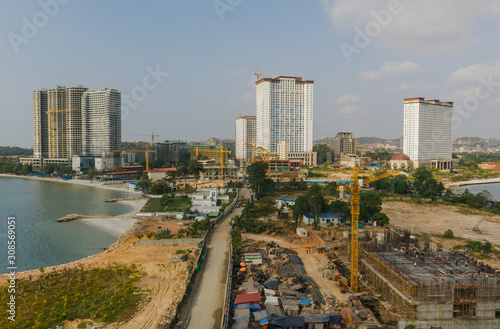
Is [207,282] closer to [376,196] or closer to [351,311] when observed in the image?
[351,311]

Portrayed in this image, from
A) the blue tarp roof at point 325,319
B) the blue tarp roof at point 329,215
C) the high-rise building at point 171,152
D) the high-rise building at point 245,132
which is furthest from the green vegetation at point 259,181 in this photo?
the high-rise building at point 245,132

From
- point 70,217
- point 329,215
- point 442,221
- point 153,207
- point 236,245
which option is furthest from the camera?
point 153,207

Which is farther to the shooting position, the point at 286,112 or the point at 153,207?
the point at 286,112

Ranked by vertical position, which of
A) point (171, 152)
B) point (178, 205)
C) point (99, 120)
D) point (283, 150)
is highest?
point (99, 120)

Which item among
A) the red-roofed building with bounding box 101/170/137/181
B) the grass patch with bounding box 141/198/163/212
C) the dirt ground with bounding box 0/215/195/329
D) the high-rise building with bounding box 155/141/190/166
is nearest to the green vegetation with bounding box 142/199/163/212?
the grass patch with bounding box 141/198/163/212

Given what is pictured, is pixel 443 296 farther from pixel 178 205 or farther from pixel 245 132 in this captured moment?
pixel 245 132

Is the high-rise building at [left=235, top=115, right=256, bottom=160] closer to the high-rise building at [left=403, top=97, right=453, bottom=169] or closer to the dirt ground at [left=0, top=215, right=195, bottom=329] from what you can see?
the high-rise building at [left=403, top=97, right=453, bottom=169]

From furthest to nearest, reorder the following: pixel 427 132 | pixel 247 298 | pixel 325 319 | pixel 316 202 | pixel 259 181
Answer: pixel 427 132 → pixel 259 181 → pixel 316 202 → pixel 247 298 → pixel 325 319

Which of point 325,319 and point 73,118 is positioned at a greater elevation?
point 73,118

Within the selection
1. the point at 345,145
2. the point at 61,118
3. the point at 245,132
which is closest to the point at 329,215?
the point at 245,132
